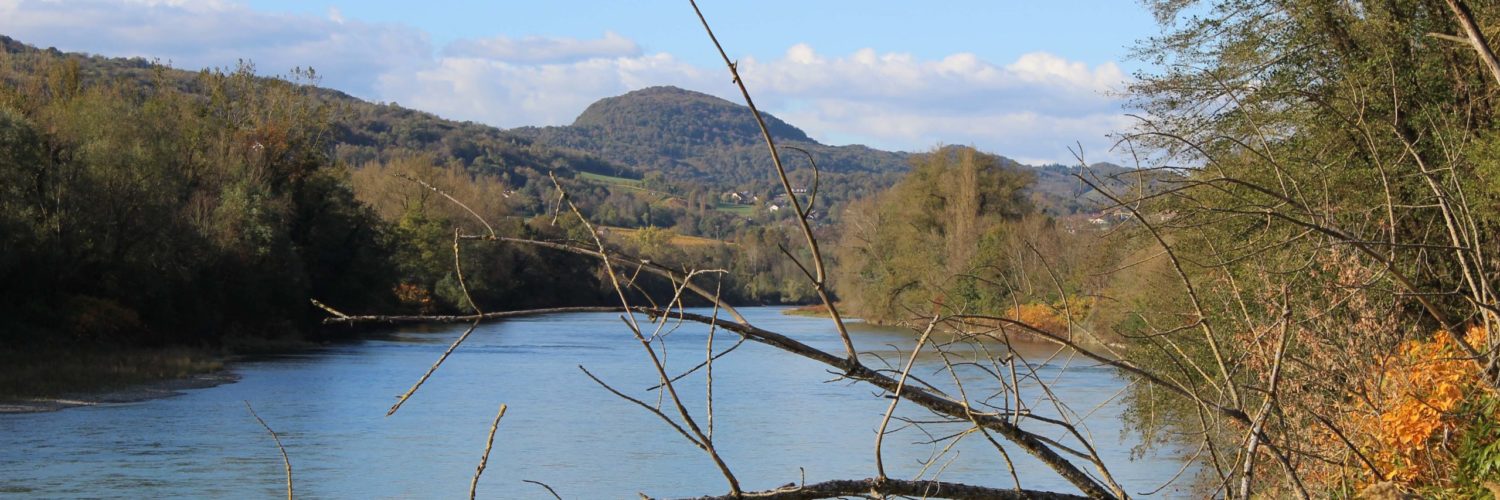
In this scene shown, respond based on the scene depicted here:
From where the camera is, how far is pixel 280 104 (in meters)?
47.8

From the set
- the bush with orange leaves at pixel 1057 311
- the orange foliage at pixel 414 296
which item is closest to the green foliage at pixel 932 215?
the orange foliage at pixel 414 296

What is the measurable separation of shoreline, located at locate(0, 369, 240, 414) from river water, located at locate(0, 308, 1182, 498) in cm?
45

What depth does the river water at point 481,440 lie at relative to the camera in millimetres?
15547

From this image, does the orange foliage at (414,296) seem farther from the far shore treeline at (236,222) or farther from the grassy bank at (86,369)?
the grassy bank at (86,369)

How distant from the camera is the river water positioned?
15.5 m

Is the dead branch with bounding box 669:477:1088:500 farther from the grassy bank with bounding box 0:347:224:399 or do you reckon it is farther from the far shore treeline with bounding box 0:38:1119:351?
the grassy bank with bounding box 0:347:224:399

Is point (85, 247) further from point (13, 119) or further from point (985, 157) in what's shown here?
point (985, 157)

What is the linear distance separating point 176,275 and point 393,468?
18.8 m

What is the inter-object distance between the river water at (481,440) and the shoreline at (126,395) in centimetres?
45

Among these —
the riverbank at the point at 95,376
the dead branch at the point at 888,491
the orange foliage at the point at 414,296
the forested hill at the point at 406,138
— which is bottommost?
the riverbank at the point at 95,376

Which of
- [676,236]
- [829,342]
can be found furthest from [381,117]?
[829,342]

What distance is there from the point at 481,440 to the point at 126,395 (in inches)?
357

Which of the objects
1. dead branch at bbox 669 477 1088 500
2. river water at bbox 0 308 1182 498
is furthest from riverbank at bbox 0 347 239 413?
dead branch at bbox 669 477 1088 500

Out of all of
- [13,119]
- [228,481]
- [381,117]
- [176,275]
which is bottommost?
[228,481]
